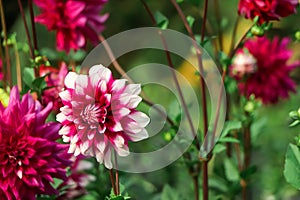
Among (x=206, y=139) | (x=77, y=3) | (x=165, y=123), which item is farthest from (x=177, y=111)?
(x=77, y=3)

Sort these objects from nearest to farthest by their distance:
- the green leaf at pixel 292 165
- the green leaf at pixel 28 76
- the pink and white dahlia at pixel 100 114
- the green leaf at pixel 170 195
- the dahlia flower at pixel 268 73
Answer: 1. the pink and white dahlia at pixel 100 114
2. the green leaf at pixel 292 165
3. the green leaf at pixel 28 76
4. the green leaf at pixel 170 195
5. the dahlia flower at pixel 268 73

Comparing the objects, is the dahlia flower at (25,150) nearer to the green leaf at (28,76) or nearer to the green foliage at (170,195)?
the green leaf at (28,76)

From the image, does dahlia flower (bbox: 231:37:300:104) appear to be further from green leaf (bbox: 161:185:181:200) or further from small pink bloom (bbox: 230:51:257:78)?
green leaf (bbox: 161:185:181:200)

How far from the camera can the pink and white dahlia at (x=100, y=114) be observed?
724 mm

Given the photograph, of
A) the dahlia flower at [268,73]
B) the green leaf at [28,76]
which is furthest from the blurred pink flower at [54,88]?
the dahlia flower at [268,73]

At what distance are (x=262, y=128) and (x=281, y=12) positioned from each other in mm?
429

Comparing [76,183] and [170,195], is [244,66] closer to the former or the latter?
[170,195]

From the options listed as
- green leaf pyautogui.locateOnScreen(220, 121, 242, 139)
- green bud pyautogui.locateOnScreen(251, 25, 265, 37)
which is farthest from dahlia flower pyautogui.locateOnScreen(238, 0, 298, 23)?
green leaf pyautogui.locateOnScreen(220, 121, 242, 139)

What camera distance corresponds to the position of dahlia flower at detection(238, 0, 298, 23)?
92 centimetres

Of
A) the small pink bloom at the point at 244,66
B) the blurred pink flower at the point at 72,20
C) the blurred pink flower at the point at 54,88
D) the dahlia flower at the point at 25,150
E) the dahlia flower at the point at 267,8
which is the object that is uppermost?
the blurred pink flower at the point at 72,20

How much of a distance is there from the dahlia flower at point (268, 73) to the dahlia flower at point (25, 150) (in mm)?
559

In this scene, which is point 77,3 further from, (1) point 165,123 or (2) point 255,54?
(2) point 255,54

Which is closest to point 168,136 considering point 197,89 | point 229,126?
point 229,126

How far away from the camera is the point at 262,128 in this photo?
4.37 feet
